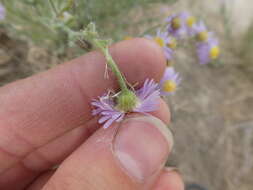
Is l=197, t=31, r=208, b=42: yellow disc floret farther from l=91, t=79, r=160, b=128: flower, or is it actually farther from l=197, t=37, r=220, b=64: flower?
l=91, t=79, r=160, b=128: flower

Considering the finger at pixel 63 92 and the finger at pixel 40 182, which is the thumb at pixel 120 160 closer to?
the finger at pixel 63 92

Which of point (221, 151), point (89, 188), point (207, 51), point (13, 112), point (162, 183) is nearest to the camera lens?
point (89, 188)

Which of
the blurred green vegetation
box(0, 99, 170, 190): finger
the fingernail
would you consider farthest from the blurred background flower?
the fingernail

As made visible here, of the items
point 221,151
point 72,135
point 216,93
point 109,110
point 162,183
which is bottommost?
point 221,151

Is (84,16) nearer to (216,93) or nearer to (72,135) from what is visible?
(72,135)

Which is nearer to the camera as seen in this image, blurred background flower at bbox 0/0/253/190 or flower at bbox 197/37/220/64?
blurred background flower at bbox 0/0/253/190

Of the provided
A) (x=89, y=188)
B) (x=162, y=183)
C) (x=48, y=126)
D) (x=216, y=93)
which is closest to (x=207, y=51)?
(x=216, y=93)

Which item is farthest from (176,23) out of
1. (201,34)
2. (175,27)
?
(201,34)
